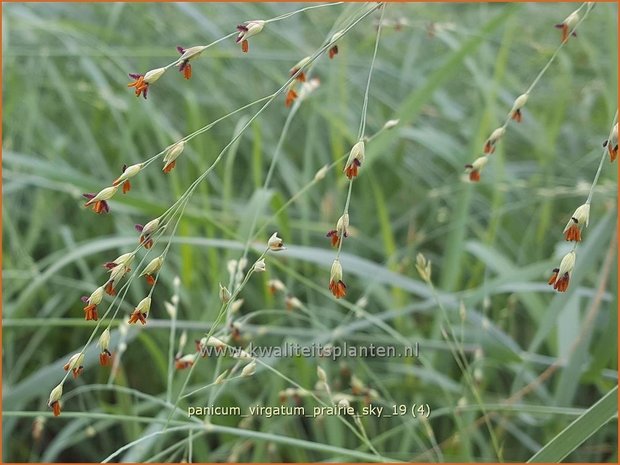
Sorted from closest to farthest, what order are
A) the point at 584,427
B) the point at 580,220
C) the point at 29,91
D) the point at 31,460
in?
1. the point at 580,220
2. the point at 584,427
3. the point at 31,460
4. the point at 29,91

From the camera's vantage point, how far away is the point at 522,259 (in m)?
1.72

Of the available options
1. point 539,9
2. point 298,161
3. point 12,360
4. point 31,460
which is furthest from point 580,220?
point 539,9

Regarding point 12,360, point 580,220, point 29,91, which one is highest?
point 29,91

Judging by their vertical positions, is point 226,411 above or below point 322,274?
below

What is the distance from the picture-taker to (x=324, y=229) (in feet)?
5.47

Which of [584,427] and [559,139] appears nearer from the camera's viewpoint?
[584,427]

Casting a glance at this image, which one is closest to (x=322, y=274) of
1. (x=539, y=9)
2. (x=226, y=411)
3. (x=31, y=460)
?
(x=226, y=411)

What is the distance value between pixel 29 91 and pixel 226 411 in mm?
935

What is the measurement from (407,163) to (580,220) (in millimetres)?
1399

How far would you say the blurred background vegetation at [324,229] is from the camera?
4.39ft

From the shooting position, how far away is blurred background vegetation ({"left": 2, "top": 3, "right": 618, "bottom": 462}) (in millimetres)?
1337

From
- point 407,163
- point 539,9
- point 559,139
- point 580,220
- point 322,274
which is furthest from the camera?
point 539,9

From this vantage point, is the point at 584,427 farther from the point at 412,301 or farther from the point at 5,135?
the point at 5,135

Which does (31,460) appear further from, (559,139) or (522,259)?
(559,139)
